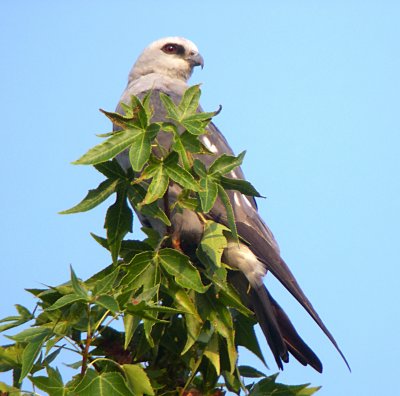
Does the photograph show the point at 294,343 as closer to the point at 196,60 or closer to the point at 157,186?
the point at 157,186

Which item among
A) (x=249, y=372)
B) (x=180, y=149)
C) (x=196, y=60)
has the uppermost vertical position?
(x=196, y=60)

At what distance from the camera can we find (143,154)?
9.87 ft

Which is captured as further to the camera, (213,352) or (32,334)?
(213,352)

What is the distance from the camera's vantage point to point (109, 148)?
3033mm

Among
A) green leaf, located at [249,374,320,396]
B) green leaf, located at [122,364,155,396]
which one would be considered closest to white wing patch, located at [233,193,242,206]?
green leaf, located at [249,374,320,396]

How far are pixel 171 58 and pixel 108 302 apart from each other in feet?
15.7

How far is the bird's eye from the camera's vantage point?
7.23 m

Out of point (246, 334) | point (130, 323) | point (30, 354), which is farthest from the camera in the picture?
point (246, 334)

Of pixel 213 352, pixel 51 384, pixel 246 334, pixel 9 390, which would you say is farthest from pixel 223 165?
pixel 9 390

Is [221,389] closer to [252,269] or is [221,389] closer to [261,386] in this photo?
[261,386]

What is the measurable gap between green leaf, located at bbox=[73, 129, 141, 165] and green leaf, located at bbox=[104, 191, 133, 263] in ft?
0.95

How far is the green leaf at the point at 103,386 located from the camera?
264 cm

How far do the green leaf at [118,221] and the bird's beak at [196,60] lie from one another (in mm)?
4179

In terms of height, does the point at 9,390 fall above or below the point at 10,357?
below
